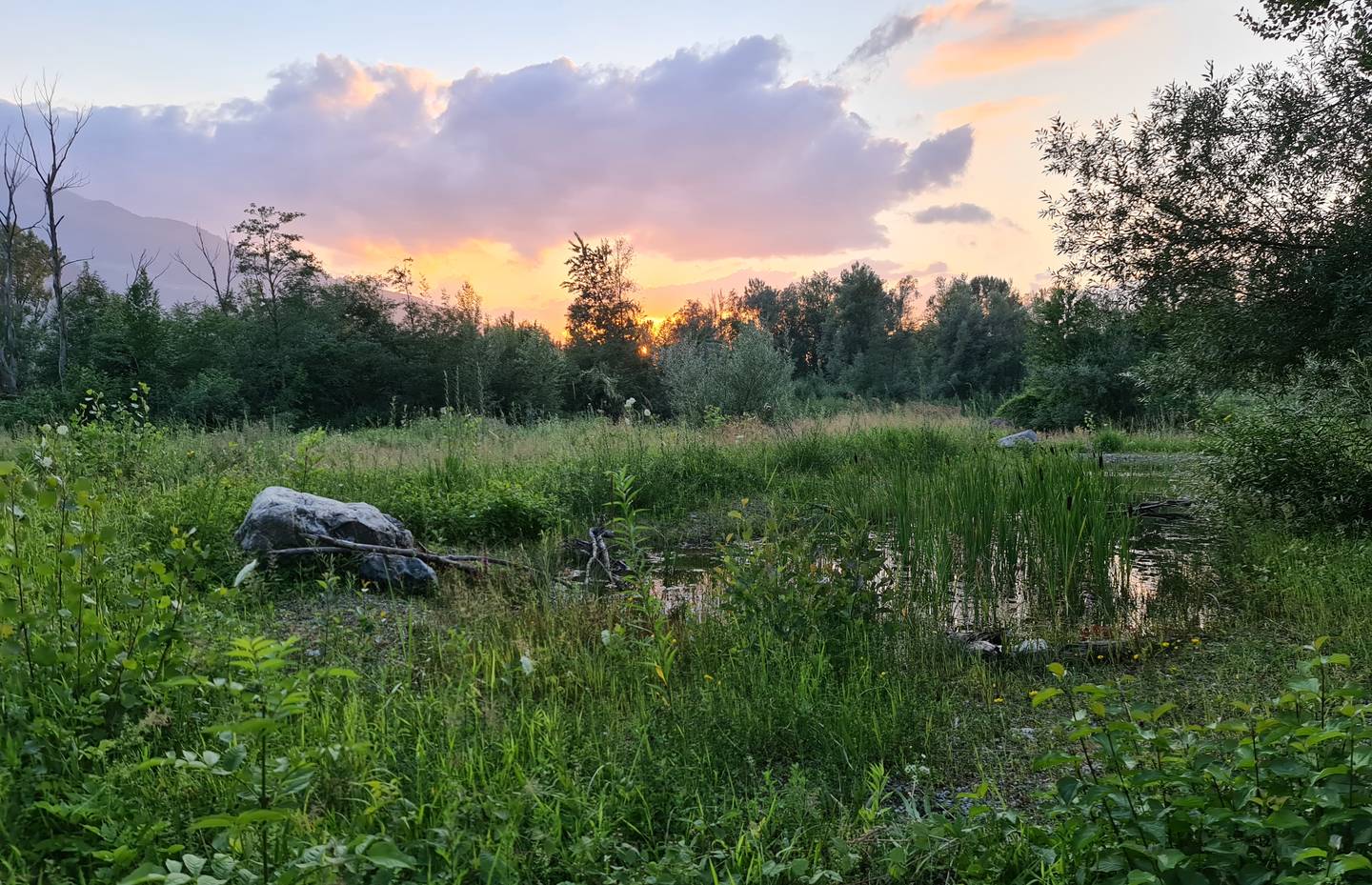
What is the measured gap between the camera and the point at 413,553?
460 centimetres

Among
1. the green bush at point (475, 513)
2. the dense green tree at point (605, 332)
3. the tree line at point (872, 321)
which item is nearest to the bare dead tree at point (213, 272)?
the tree line at point (872, 321)

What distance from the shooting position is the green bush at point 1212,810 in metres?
1.33

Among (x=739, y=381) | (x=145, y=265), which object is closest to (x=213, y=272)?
(x=145, y=265)

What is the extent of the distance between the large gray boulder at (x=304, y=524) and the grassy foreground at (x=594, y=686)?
201mm

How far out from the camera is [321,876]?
1.39 m

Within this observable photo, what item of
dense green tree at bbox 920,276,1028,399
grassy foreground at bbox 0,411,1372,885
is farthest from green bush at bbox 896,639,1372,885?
dense green tree at bbox 920,276,1028,399

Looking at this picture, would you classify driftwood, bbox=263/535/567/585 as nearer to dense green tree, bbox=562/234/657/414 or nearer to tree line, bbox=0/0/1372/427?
tree line, bbox=0/0/1372/427

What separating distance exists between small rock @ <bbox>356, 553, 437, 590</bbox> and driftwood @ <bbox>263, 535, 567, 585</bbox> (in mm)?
55

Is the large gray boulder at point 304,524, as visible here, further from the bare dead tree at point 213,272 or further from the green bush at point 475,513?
the bare dead tree at point 213,272

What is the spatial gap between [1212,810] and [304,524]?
4775 millimetres

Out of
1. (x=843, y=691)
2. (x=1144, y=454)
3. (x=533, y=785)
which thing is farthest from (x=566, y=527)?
(x=1144, y=454)

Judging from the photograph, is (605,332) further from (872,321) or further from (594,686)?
(594,686)

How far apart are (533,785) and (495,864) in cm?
20

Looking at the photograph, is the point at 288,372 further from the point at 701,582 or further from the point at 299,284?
the point at 701,582
